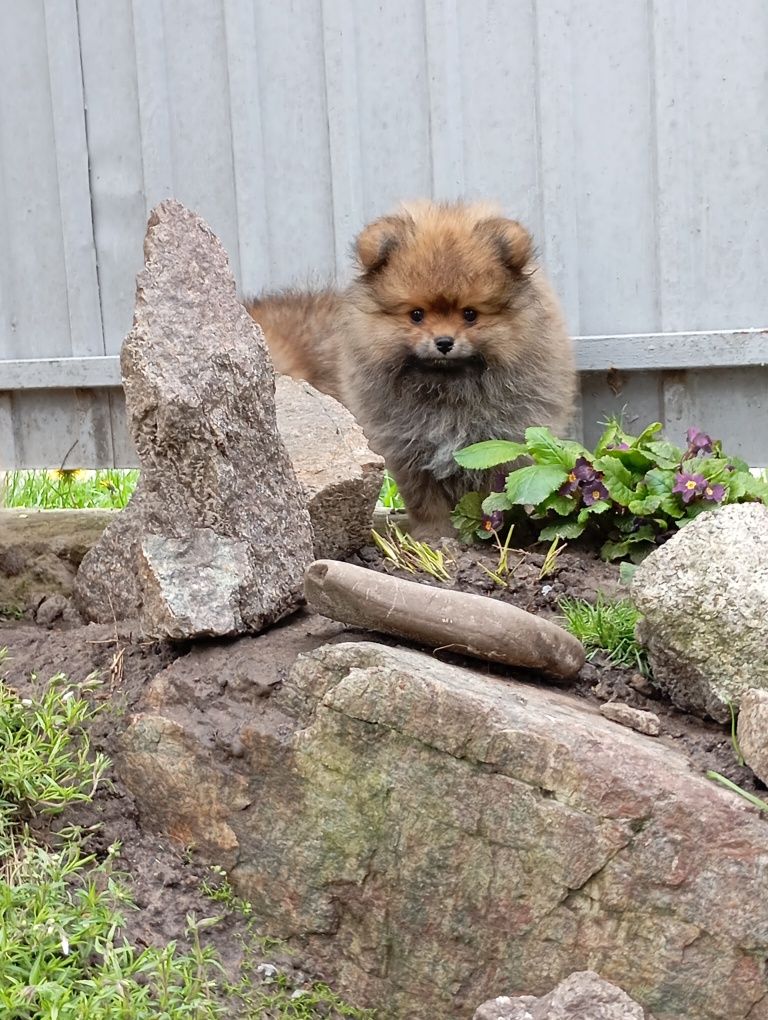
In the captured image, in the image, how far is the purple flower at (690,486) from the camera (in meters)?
3.67

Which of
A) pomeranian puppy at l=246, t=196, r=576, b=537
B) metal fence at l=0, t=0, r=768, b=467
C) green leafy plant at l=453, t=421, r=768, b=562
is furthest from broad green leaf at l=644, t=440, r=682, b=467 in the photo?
metal fence at l=0, t=0, r=768, b=467

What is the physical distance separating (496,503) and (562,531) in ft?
0.78

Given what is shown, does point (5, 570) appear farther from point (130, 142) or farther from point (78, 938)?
point (130, 142)

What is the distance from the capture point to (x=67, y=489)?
571 cm

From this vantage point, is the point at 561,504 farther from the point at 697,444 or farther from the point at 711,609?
the point at 711,609

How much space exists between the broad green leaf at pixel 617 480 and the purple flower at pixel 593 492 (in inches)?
0.9

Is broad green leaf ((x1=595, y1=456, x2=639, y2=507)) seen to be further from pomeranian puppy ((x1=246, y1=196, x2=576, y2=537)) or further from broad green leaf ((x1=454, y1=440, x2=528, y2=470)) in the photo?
pomeranian puppy ((x1=246, y1=196, x2=576, y2=537))

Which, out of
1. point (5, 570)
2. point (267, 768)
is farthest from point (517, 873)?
point (5, 570)

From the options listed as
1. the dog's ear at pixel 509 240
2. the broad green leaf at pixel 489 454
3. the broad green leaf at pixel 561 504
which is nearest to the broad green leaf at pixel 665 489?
the broad green leaf at pixel 561 504

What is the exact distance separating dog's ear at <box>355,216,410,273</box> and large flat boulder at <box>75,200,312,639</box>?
1.21 meters

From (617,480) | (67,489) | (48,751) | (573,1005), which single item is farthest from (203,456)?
(67,489)

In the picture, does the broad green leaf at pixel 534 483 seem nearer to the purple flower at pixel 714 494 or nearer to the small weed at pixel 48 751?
the purple flower at pixel 714 494

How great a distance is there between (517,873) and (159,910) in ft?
2.65

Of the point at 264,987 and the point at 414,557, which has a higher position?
the point at 414,557
